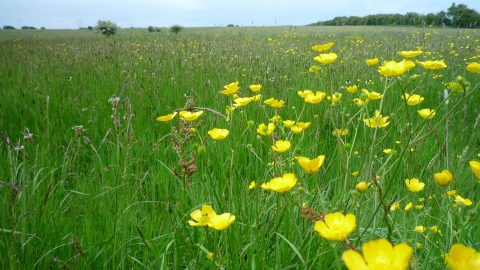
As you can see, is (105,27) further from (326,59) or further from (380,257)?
(380,257)

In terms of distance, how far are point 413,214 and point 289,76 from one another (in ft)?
8.77

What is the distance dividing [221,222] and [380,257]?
17.5 inches

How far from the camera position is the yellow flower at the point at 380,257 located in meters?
0.48

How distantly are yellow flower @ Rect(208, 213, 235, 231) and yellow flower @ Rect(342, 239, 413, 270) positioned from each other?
386 millimetres

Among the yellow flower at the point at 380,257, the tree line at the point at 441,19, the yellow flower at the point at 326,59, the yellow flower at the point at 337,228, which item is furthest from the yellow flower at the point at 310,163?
the tree line at the point at 441,19

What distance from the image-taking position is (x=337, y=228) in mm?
615

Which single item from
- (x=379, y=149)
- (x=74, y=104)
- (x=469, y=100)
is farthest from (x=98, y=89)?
(x=469, y=100)

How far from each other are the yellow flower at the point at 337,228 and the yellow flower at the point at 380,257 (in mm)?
61

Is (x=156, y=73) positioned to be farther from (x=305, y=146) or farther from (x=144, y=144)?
(x=305, y=146)

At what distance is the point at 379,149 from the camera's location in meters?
2.08

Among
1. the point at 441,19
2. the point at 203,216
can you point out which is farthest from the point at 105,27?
the point at 203,216

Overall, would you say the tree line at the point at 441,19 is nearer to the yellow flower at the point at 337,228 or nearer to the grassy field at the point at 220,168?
the grassy field at the point at 220,168

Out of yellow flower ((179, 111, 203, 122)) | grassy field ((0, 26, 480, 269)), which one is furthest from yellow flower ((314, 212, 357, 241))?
yellow flower ((179, 111, 203, 122))

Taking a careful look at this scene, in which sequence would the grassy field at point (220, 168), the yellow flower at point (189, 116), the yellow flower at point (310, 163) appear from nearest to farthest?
→ 1. the yellow flower at point (310, 163)
2. the grassy field at point (220, 168)
3. the yellow flower at point (189, 116)
